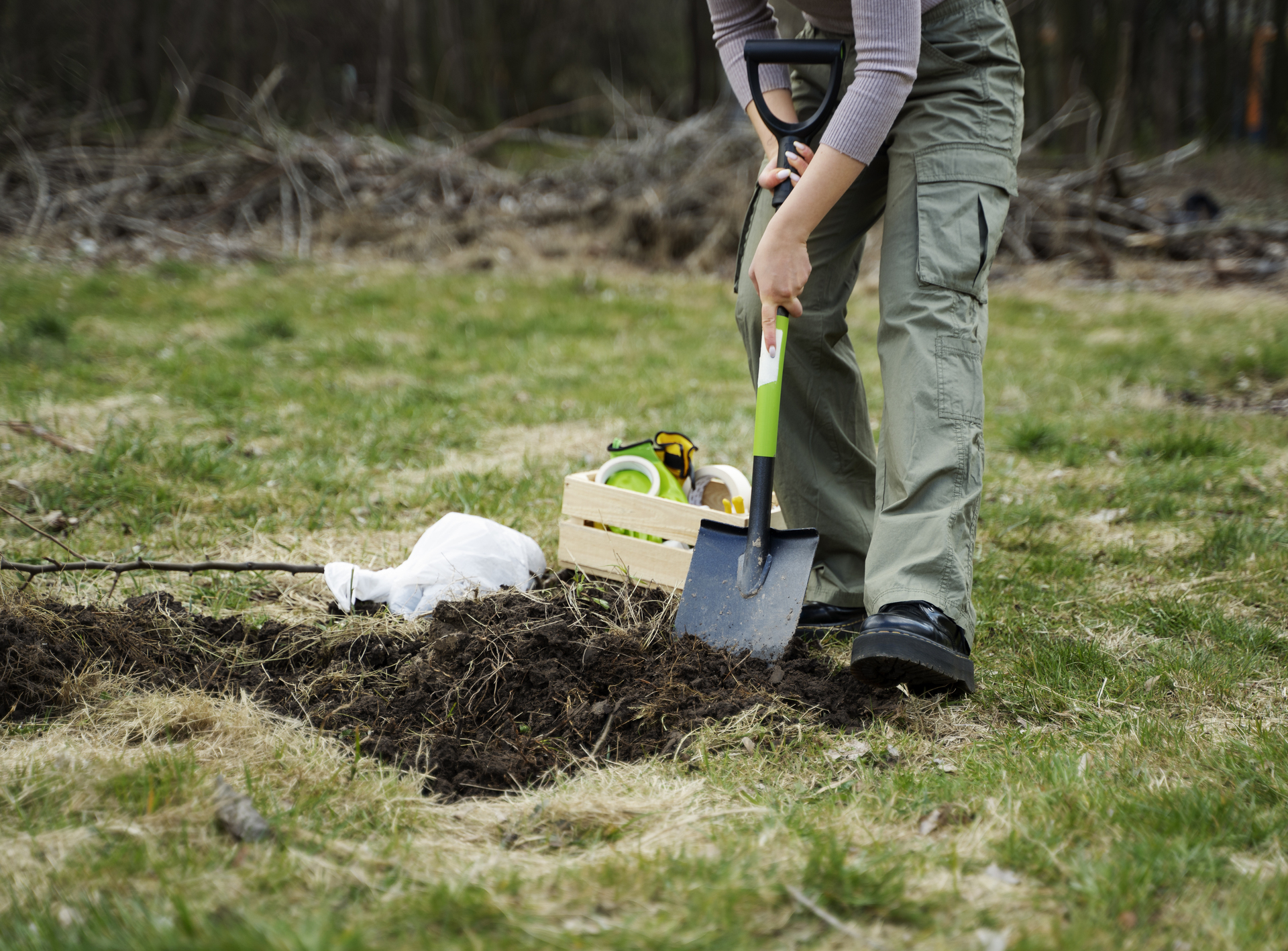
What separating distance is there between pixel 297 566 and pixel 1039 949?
2.18 meters

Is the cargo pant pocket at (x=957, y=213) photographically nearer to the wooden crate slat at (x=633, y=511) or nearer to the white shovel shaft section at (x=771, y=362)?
the white shovel shaft section at (x=771, y=362)

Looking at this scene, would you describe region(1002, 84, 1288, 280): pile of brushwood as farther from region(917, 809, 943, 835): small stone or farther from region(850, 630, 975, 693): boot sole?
region(917, 809, 943, 835): small stone

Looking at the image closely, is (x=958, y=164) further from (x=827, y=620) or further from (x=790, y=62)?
(x=827, y=620)

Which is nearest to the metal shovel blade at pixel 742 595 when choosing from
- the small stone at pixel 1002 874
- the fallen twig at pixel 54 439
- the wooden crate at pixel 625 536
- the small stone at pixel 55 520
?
the wooden crate at pixel 625 536

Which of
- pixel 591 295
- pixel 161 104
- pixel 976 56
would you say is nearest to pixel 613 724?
pixel 976 56

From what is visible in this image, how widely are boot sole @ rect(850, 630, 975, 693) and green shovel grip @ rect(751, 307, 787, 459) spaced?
56cm

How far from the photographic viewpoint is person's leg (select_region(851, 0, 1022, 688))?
2.29 meters

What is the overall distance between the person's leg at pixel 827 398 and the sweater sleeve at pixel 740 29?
0.15 meters

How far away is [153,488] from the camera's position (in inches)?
148

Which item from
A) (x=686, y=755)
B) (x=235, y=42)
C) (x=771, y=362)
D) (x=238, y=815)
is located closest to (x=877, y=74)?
(x=771, y=362)

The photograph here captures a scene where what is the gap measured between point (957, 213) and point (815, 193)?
36 centimetres

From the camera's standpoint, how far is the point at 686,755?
2098 millimetres

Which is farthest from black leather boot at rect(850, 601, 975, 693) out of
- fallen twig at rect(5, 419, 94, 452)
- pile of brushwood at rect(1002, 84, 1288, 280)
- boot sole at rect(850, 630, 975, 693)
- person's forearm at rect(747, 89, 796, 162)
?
pile of brushwood at rect(1002, 84, 1288, 280)

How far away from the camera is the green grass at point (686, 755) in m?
1.49
